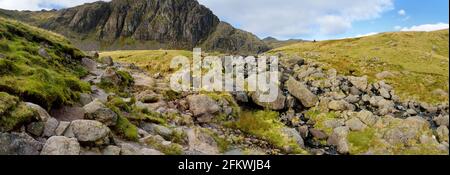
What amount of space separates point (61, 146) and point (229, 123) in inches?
566

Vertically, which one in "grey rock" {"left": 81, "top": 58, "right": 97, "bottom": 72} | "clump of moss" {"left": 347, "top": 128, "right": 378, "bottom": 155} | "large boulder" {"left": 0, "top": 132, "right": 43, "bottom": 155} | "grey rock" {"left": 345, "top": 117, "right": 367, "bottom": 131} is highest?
"grey rock" {"left": 81, "top": 58, "right": 97, "bottom": 72}

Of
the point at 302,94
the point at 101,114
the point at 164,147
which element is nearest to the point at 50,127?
the point at 101,114

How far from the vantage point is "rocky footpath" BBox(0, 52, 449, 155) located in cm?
1780

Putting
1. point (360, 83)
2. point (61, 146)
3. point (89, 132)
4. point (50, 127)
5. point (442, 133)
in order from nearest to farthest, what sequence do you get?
1. point (61, 146)
2. point (89, 132)
3. point (50, 127)
4. point (442, 133)
5. point (360, 83)

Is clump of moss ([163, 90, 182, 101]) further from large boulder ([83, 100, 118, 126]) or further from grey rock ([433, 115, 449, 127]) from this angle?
grey rock ([433, 115, 449, 127])

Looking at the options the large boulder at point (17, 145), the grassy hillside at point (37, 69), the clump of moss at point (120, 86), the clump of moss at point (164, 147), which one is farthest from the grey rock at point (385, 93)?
the large boulder at point (17, 145)

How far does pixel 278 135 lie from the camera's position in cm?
2652

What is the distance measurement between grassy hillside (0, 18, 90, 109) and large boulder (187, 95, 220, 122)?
27.2 feet

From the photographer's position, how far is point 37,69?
85.6 feet

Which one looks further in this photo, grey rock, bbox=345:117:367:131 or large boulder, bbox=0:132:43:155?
grey rock, bbox=345:117:367:131

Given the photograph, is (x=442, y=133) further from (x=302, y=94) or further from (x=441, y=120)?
(x=302, y=94)

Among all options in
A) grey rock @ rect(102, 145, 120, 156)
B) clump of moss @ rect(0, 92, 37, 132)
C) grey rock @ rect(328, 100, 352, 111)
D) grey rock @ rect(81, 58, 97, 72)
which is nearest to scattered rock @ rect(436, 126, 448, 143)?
grey rock @ rect(328, 100, 352, 111)
